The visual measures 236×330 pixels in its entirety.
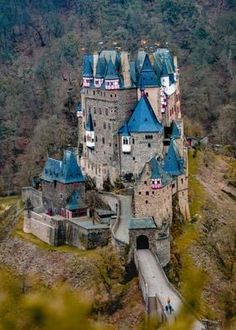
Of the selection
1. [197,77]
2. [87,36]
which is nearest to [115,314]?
[197,77]

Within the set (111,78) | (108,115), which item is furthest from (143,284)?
(111,78)

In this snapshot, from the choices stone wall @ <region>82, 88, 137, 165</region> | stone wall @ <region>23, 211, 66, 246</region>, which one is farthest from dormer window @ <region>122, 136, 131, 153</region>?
stone wall @ <region>23, 211, 66, 246</region>

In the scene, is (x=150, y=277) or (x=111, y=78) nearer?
(x=150, y=277)

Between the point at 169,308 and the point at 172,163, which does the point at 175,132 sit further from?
the point at 169,308

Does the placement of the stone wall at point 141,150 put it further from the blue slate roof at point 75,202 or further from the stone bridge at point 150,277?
the blue slate roof at point 75,202

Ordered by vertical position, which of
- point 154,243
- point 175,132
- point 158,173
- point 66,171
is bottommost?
point 154,243

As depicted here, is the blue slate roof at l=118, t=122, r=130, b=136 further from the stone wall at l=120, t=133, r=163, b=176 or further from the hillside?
the hillside
